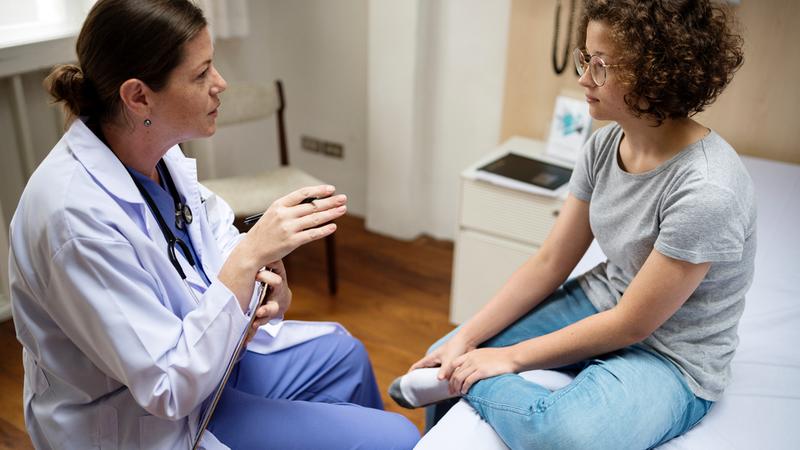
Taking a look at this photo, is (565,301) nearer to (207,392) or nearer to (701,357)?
(701,357)

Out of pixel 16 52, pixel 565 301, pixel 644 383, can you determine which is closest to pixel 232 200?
pixel 16 52

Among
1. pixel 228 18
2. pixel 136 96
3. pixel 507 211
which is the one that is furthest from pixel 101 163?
pixel 228 18

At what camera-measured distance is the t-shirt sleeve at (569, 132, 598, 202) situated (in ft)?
4.90

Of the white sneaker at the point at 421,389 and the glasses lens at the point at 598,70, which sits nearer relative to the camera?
the glasses lens at the point at 598,70

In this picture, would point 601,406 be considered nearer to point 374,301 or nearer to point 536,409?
point 536,409

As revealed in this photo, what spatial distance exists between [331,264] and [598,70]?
1507mm

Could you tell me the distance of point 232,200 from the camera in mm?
2391

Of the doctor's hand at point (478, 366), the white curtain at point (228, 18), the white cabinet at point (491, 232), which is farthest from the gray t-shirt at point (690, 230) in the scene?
the white curtain at point (228, 18)

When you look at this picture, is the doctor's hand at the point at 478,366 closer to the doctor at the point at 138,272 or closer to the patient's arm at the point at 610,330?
the patient's arm at the point at 610,330

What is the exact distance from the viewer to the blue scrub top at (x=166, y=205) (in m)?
1.29

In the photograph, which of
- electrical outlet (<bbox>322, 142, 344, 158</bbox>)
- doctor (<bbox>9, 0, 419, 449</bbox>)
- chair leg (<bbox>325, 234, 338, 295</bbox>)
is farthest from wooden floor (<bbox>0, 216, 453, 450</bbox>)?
doctor (<bbox>9, 0, 419, 449</bbox>)

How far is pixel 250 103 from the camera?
262 centimetres

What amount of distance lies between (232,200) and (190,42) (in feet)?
4.08

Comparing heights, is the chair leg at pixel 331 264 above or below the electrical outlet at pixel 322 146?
below
